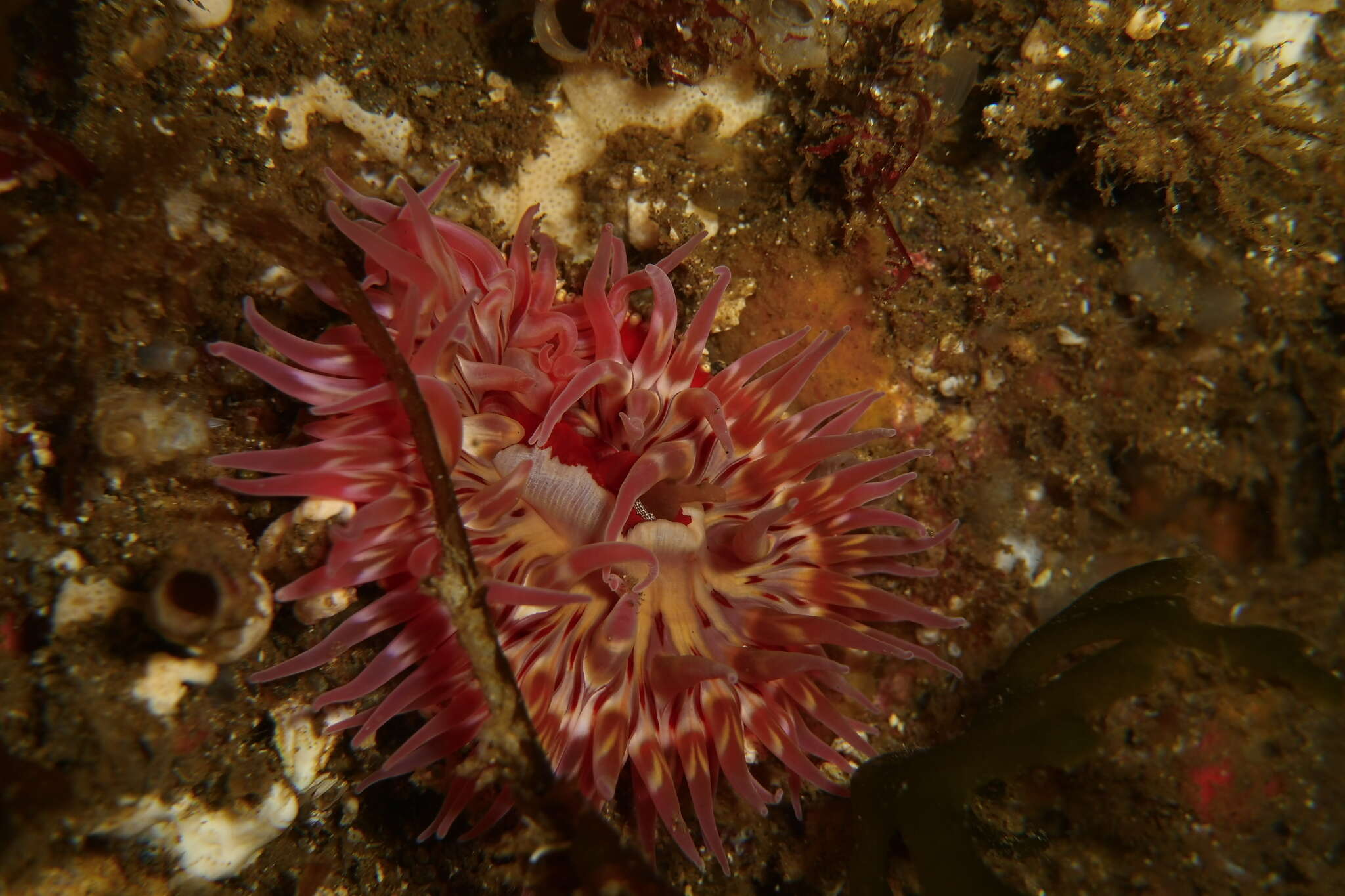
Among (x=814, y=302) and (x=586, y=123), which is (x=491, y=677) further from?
(x=586, y=123)

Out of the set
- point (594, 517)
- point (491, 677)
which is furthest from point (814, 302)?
point (491, 677)

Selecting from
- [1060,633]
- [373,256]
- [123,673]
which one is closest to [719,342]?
[373,256]

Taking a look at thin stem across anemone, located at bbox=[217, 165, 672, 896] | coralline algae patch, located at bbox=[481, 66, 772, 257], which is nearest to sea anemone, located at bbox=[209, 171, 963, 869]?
thin stem across anemone, located at bbox=[217, 165, 672, 896]

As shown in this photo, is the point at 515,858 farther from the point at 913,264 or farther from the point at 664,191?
the point at 913,264

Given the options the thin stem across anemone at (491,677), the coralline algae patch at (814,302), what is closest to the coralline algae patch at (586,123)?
the coralline algae patch at (814,302)

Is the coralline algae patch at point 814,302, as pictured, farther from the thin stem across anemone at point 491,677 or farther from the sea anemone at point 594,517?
the thin stem across anemone at point 491,677

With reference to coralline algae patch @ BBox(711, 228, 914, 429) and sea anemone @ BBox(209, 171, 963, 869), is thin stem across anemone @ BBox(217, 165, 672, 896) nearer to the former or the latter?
sea anemone @ BBox(209, 171, 963, 869)
